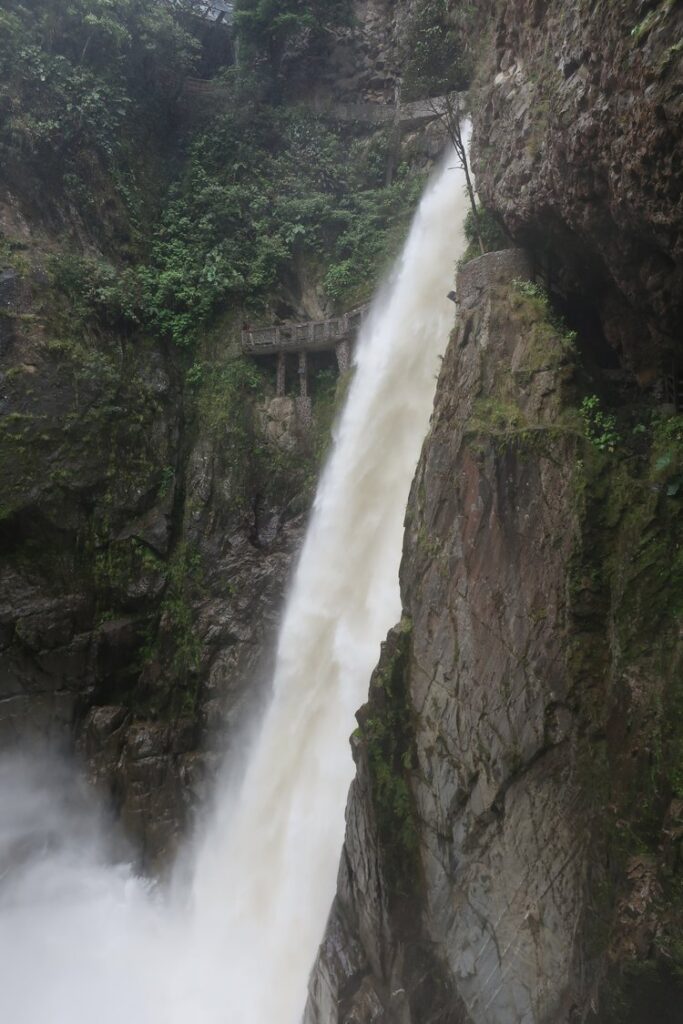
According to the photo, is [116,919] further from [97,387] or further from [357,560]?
[97,387]

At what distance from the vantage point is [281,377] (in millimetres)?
18000

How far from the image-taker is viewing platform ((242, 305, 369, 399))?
17203 millimetres

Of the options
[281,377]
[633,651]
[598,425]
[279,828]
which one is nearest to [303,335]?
[281,377]

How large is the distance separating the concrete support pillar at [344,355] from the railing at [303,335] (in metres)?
0.15

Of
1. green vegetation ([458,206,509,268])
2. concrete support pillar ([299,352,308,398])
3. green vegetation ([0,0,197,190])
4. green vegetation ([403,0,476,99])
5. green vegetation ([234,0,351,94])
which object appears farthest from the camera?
green vegetation ([234,0,351,94])

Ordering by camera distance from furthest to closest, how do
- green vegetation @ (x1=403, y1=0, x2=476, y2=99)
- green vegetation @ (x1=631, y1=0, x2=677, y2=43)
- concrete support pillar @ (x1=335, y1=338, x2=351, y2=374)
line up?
1. concrete support pillar @ (x1=335, y1=338, x2=351, y2=374)
2. green vegetation @ (x1=403, y1=0, x2=476, y2=99)
3. green vegetation @ (x1=631, y1=0, x2=677, y2=43)

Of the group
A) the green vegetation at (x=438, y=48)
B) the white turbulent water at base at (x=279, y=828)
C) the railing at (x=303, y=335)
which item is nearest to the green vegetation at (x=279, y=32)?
the green vegetation at (x=438, y=48)

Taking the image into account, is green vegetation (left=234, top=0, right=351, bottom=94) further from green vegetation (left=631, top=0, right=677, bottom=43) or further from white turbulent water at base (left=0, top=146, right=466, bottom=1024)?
green vegetation (left=631, top=0, right=677, bottom=43)

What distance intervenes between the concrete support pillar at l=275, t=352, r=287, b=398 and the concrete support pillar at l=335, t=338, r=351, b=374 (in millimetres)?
1620

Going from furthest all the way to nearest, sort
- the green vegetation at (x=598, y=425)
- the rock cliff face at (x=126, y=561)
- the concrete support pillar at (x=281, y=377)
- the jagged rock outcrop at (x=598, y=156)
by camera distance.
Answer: the concrete support pillar at (x=281, y=377) < the rock cliff face at (x=126, y=561) < the green vegetation at (x=598, y=425) < the jagged rock outcrop at (x=598, y=156)

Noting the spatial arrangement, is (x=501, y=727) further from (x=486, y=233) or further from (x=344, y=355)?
(x=344, y=355)

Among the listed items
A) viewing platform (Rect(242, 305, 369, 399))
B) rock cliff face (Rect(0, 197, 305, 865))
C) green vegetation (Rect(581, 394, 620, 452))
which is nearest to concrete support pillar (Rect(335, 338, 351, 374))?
viewing platform (Rect(242, 305, 369, 399))

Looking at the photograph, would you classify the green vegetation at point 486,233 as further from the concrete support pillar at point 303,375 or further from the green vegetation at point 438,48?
the concrete support pillar at point 303,375

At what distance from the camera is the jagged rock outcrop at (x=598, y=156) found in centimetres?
677
